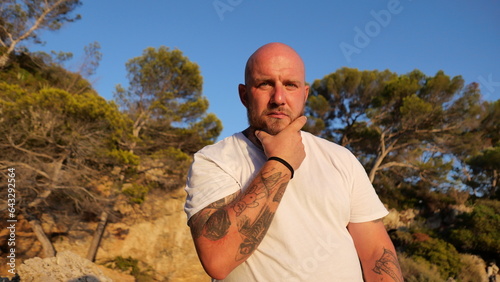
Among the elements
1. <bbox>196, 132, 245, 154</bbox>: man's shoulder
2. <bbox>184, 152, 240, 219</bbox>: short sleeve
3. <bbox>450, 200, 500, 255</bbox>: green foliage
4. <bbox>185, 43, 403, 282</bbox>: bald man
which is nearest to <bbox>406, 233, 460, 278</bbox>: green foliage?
<bbox>450, 200, 500, 255</bbox>: green foliage

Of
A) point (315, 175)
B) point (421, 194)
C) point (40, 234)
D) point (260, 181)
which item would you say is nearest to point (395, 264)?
point (315, 175)

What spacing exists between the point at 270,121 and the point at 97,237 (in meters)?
13.8

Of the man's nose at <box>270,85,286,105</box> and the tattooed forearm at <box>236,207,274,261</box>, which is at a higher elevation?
the man's nose at <box>270,85,286,105</box>

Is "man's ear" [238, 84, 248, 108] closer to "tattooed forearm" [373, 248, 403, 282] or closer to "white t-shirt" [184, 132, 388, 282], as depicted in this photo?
"white t-shirt" [184, 132, 388, 282]

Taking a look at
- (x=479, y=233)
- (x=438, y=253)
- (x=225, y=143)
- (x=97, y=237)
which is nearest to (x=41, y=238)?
(x=97, y=237)

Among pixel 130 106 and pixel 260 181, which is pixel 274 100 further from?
pixel 130 106

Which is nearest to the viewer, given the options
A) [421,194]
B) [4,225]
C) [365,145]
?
[4,225]

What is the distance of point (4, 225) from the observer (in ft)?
36.4

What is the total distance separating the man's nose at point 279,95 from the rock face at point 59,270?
18.4ft

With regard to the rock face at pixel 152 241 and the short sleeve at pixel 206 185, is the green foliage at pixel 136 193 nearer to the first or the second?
the rock face at pixel 152 241

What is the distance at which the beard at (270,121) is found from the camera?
3.68 ft

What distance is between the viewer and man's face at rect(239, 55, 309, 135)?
1.13m

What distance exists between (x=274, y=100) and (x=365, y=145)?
17.8 metres
